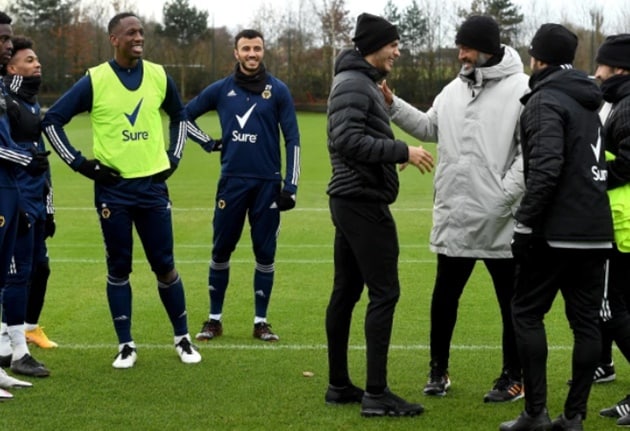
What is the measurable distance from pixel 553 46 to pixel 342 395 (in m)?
2.41

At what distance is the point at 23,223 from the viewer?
6930 mm

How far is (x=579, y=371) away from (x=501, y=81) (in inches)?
70.9

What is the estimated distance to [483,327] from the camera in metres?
8.40

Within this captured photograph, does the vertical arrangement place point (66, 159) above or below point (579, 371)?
above

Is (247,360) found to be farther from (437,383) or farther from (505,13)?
(505,13)

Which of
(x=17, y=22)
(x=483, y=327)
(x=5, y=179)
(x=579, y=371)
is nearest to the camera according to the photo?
(x=579, y=371)

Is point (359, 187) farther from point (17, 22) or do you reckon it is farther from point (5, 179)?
point (17, 22)

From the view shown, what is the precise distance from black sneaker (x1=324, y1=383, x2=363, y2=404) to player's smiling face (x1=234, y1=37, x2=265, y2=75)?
2945 millimetres

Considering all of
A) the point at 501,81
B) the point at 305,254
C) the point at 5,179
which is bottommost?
the point at 305,254

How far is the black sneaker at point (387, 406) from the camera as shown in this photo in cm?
606

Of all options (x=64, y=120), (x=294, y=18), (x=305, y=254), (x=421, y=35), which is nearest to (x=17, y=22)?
(x=294, y=18)

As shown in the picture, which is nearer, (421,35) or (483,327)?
(483,327)

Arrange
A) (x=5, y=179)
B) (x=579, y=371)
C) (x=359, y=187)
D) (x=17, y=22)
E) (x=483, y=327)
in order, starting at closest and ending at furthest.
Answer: (x=579, y=371)
(x=359, y=187)
(x=5, y=179)
(x=483, y=327)
(x=17, y=22)

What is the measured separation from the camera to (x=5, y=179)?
257 inches
